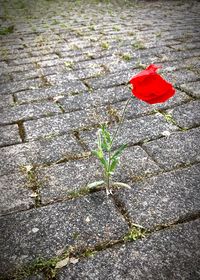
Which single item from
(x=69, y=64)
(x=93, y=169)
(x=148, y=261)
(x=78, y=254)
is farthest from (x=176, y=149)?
(x=69, y=64)

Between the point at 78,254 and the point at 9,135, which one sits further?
the point at 9,135

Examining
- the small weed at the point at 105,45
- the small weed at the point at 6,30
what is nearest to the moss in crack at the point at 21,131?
the small weed at the point at 105,45

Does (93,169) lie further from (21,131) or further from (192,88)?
(192,88)

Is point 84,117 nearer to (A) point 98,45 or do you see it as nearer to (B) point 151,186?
(B) point 151,186

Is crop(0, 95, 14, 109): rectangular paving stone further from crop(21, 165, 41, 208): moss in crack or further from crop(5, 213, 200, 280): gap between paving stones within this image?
crop(5, 213, 200, 280): gap between paving stones

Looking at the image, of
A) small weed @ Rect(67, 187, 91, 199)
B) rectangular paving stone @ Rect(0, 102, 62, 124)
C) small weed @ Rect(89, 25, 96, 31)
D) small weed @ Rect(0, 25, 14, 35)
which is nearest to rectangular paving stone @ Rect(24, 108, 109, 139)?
rectangular paving stone @ Rect(0, 102, 62, 124)

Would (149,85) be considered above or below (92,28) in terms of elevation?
above
